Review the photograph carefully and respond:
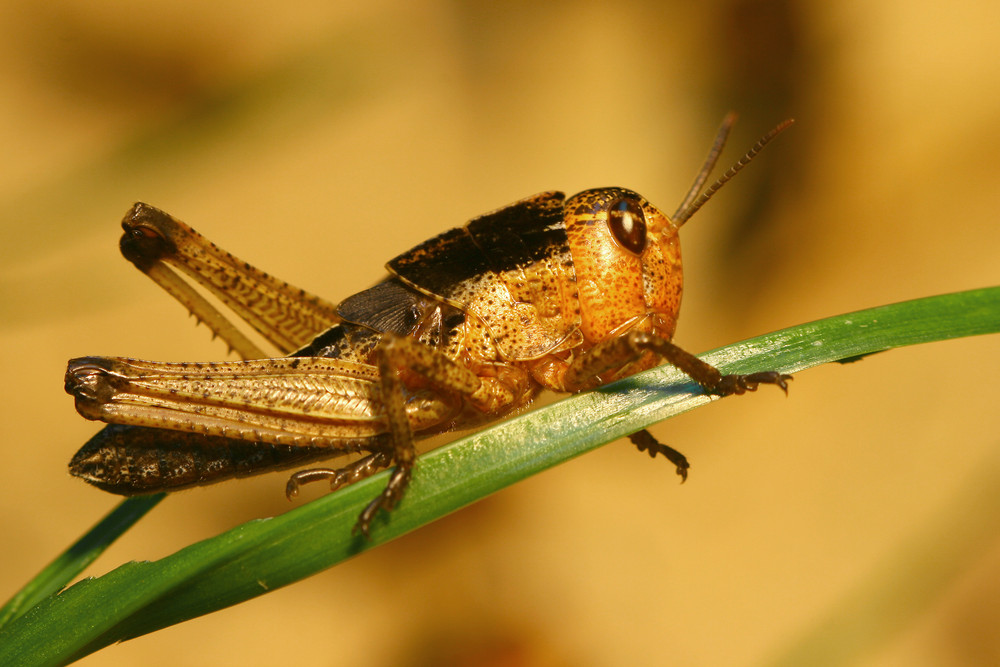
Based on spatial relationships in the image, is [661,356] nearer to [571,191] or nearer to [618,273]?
[618,273]

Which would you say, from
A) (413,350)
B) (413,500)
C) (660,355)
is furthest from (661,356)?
(413,500)

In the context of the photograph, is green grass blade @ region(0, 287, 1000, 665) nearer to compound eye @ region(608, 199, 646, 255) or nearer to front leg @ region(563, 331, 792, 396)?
front leg @ region(563, 331, 792, 396)

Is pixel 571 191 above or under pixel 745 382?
above

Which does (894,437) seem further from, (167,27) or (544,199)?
(167,27)

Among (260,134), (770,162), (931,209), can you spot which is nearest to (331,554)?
(260,134)

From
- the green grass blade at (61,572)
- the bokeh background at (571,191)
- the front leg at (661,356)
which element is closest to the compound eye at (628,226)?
the front leg at (661,356)
